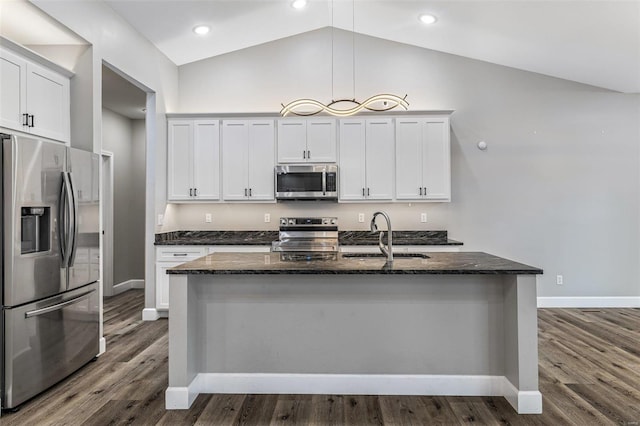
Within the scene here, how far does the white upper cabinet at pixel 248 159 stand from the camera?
4754 millimetres

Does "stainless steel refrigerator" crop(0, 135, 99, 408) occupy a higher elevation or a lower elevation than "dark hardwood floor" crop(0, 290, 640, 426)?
higher

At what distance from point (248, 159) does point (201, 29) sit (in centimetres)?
155

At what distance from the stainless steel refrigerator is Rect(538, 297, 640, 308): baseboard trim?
5109mm

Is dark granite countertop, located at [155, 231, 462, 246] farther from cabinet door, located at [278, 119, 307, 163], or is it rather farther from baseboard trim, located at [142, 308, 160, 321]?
cabinet door, located at [278, 119, 307, 163]

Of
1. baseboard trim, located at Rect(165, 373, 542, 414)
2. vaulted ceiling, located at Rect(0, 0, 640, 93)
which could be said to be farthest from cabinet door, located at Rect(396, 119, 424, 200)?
baseboard trim, located at Rect(165, 373, 542, 414)

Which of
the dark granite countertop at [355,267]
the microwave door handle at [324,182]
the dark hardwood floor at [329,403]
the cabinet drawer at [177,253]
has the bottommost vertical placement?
the dark hardwood floor at [329,403]

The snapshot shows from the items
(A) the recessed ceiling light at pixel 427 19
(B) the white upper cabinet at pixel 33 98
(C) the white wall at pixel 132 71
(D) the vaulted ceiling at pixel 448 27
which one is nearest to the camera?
(B) the white upper cabinet at pixel 33 98

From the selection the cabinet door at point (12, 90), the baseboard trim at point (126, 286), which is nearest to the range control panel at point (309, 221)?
the cabinet door at point (12, 90)

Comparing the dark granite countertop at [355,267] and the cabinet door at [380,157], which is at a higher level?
the cabinet door at [380,157]

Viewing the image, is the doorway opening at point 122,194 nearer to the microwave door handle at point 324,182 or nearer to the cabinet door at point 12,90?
the cabinet door at point 12,90

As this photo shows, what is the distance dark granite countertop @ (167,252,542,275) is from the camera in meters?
2.33

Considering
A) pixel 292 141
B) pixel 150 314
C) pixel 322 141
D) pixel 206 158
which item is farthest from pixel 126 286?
pixel 322 141

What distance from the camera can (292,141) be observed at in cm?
473

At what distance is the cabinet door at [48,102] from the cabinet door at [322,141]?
2.50m
